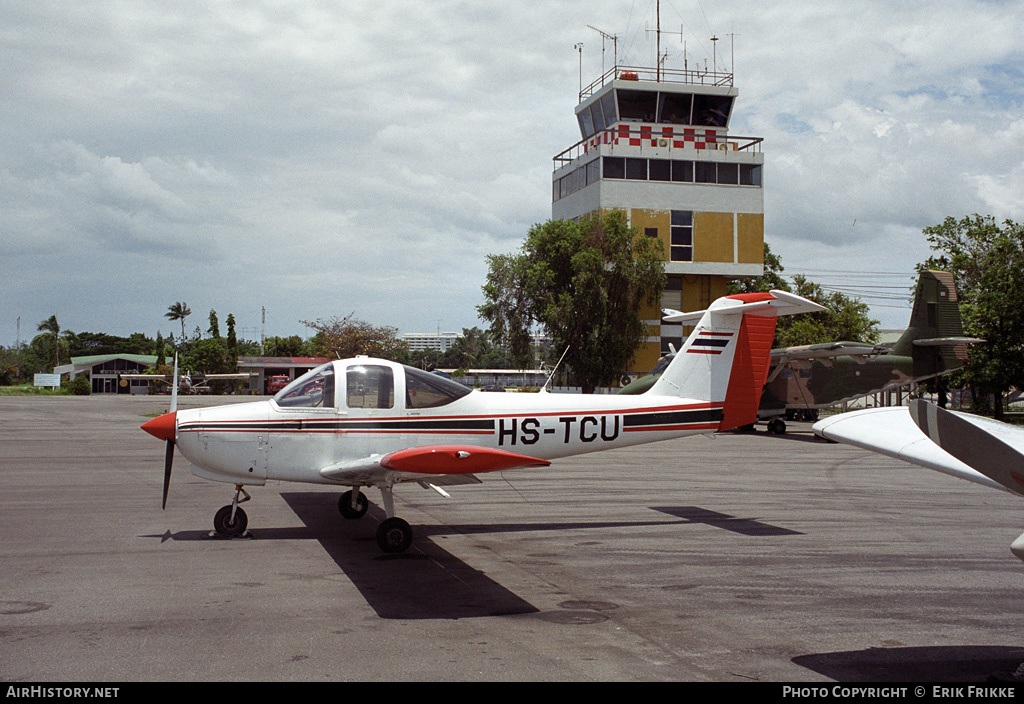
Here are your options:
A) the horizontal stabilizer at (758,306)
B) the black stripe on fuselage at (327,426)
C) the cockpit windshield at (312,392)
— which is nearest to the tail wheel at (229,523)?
the black stripe on fuselage at (327,426)

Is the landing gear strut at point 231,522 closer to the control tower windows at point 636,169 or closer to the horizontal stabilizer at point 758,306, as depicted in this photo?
the horizontal stabilizer at point 758,306

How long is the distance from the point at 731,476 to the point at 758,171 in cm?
3770

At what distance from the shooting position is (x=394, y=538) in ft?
26.2

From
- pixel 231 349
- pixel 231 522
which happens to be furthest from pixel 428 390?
pixel 231 349

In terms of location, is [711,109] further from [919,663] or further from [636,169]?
[919,663]

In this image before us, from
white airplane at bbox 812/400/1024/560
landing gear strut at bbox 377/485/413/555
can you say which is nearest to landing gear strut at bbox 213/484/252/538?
landing gear strut at bbox 377/485/413/555

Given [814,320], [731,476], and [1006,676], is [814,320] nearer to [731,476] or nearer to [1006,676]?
[731,476]

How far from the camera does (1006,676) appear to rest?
4574mm

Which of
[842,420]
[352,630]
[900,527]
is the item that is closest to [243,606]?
[352,630]

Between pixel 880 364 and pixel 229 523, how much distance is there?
2568cm

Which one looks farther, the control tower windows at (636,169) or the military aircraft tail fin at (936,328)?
the control tower windows at (636,169)

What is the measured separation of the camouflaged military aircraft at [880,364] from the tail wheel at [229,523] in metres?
19.3

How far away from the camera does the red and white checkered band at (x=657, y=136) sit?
153 feet

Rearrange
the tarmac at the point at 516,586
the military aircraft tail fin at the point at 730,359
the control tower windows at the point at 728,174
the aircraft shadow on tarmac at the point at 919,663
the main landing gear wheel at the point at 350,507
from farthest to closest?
the control tower windows at the point at 728,174, the military aircraft tail fin at the point at 730,359, the main landing gear wheel at the point at 350,507, the tarmac at the point at 516,586, the aircraft shadow on tarmac at the point at 919,663
